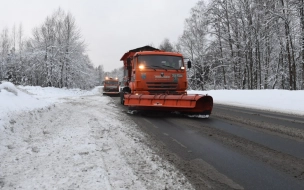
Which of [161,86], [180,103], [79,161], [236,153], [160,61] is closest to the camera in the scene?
[79,161]

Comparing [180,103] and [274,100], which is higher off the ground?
[180,103]

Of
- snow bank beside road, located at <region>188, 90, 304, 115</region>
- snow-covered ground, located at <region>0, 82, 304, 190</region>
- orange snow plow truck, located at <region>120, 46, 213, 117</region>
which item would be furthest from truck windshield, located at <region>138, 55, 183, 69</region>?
snow bank beside road, located at <region>188, 90, 304, 115</region>

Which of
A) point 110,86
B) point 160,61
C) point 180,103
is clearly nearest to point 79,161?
point 180,103

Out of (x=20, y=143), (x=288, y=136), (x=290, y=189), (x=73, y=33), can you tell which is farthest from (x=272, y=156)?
(x=73, y=33)

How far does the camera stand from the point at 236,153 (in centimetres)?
421

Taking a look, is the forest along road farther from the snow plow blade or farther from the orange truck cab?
the orange truck cab

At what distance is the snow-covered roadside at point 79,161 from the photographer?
2.90 m

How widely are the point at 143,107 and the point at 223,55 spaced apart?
24119 mm

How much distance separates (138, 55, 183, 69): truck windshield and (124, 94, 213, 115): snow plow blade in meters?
1.76

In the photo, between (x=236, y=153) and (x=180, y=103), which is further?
(x=180, y=103)

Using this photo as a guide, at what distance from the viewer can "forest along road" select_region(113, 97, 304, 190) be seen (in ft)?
10.1

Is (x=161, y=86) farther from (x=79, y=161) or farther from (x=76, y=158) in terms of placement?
(x=79, y=161)

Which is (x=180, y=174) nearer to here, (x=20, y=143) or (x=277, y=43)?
(x=20, y=143)

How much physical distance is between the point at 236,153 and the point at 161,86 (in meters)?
5.83
